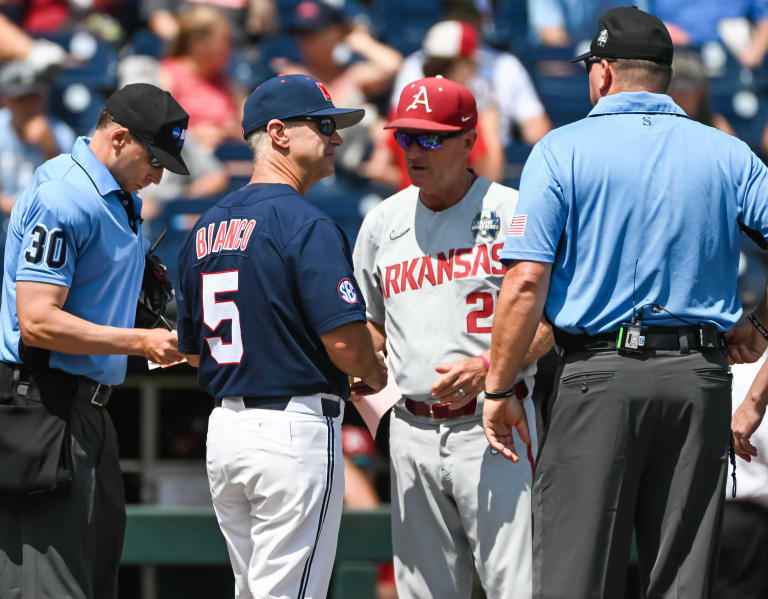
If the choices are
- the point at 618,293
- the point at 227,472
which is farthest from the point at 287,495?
the point at 618,293

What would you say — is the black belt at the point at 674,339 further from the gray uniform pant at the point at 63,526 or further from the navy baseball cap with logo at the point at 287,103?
the gray uniform pant at the point at 63,526

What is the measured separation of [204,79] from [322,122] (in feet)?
12.9

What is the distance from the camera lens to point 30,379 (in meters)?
3.38

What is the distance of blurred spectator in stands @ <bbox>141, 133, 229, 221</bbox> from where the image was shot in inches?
260

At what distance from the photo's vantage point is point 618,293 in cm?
293

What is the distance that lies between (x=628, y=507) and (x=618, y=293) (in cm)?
56

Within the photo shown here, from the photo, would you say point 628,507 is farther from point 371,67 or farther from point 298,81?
point 371,67

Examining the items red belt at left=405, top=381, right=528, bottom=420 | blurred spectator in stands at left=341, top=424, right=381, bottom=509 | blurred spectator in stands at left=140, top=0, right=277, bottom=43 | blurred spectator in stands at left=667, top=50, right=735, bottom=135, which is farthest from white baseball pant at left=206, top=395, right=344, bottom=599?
blurred spectator in stands at left=140, top=0, right=277, bottom=43

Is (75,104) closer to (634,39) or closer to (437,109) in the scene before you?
(437,109)

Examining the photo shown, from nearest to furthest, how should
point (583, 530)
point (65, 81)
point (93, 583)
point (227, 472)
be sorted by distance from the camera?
point (583, 530) → point (227, 472) → point (93, 583) → point (65, 81)

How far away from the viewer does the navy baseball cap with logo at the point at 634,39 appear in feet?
9.90

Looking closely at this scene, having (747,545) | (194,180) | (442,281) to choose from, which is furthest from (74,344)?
(194,180)

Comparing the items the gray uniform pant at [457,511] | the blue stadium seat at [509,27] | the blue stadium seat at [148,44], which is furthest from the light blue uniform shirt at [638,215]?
the blue stadium seat at [148,44]

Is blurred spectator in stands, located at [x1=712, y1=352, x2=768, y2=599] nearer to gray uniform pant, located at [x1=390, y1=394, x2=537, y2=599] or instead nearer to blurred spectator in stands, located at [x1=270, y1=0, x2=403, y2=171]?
gray uniform pant, located at [x1=390, y1=394, x2=537, y2=599]
